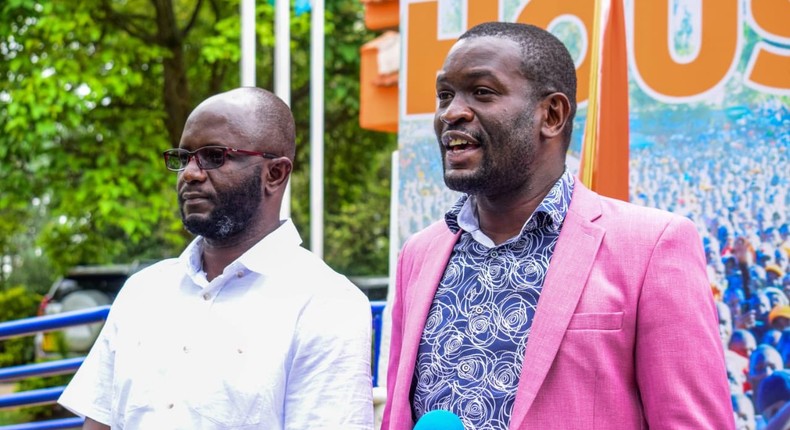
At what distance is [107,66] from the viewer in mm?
11430

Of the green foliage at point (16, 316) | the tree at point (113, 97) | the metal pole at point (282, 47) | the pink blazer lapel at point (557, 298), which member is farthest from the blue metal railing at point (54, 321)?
the green foliage at point (16, 316)

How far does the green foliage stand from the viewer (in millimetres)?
14453

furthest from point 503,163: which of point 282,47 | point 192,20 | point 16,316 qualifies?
point 16,316

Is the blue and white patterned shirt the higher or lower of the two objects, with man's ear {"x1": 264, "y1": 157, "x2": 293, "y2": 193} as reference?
lower

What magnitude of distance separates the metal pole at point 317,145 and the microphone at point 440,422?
415cm

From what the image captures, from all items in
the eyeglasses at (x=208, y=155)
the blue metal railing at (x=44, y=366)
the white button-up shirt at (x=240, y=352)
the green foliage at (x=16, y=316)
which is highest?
the eyeglasses at (x=208, y=155)

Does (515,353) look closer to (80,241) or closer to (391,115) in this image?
(391,115)

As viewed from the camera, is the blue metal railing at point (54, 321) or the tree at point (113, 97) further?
the tree at point (113, 97)

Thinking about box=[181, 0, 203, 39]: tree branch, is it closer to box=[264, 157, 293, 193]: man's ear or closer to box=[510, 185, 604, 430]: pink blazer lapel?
box=[264, 157, 293, 193]: man's ear

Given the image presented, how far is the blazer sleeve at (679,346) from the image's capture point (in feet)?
6.37

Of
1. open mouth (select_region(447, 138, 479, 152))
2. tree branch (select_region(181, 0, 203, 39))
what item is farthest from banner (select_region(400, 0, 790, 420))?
tree branch (select_region(181, 0, 203, 39))

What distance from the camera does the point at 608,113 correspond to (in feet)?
12.1

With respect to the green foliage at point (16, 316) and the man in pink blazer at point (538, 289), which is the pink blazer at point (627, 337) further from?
the green foliage at point (16, 316)

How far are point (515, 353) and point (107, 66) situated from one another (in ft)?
33.5
